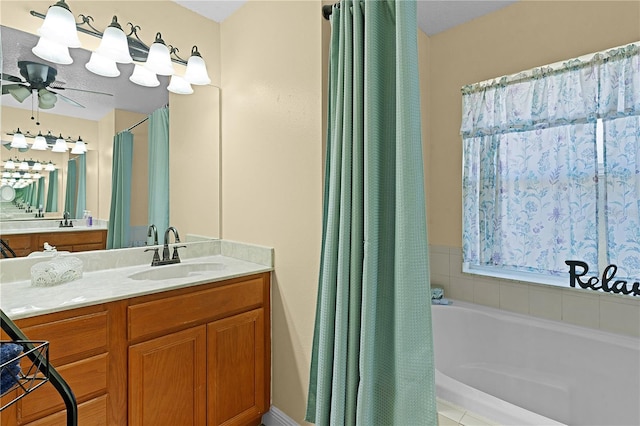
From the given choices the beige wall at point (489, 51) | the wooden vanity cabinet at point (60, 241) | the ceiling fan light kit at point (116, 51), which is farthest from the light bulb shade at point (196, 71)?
the beige wall at point (489, 51)

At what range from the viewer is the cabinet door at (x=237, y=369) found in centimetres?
165

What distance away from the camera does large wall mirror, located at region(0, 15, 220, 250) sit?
1600 millimetres

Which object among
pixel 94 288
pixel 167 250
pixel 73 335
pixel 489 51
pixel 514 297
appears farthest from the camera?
pixel 489 51

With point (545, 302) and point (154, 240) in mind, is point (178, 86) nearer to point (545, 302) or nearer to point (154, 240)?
point (154, 240)

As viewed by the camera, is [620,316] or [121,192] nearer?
[620,316]

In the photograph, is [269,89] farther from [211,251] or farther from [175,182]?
[211,251]

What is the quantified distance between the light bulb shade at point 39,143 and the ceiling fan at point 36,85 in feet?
0.50

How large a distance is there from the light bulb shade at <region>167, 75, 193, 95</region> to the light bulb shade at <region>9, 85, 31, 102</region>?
0.70 m

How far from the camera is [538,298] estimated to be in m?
2.12

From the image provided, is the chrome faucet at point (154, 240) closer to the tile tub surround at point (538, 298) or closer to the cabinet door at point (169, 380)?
the cabinet door at point (169, 380)

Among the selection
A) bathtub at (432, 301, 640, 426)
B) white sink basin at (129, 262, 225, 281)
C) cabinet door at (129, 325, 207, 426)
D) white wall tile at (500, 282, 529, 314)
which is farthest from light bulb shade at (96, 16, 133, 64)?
white wall tile at (500, 282, 529, 314)

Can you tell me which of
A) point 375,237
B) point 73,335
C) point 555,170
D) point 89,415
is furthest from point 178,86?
point 555,170

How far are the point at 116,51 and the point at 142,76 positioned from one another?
0.19m

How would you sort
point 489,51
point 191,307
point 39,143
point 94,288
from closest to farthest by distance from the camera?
point 94,288
point 191,307
point 39,143
point 489,51
